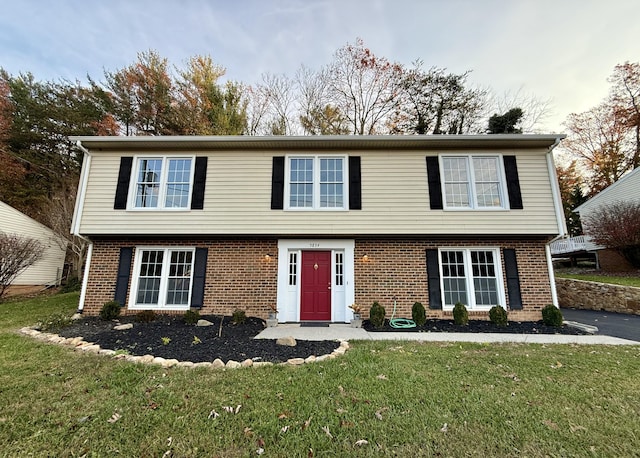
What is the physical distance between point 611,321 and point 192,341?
1144 cm

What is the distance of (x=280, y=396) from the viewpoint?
323 centimetres

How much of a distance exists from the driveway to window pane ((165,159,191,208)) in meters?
11.6

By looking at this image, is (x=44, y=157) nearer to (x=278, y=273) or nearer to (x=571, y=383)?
(x=278, y=273)

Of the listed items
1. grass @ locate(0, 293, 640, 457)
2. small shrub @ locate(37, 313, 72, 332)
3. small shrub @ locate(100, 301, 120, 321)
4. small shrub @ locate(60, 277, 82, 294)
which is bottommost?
grass @ locate(0, 293, 640, 457)

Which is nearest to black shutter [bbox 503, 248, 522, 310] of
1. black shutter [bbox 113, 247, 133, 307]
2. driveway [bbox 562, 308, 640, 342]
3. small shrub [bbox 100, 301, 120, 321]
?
driveway [bbox 562, 308, 640, 342]

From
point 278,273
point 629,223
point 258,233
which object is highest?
point 629,223

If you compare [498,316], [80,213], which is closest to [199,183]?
[80,213]

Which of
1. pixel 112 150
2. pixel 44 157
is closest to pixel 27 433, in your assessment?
pixel 112 150

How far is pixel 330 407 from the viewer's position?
9.82 ft

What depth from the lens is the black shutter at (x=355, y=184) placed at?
25.3 feet

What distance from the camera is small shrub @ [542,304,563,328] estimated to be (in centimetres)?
688

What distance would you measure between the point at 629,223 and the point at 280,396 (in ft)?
58.4

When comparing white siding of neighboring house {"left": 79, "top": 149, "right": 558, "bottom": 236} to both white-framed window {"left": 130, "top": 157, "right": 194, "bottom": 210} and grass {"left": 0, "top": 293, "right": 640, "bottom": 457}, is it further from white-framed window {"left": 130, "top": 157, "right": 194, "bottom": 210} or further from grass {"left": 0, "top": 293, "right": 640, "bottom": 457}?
grass {"left": 0, "top": 293, "right": 640, "bottom": 457}

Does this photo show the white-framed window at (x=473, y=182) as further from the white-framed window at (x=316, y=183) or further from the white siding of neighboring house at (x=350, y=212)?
the white-framed window at (x=316, y=183)
